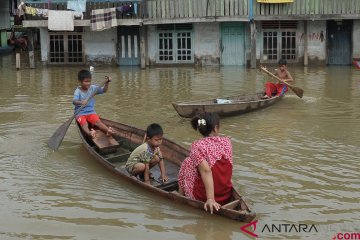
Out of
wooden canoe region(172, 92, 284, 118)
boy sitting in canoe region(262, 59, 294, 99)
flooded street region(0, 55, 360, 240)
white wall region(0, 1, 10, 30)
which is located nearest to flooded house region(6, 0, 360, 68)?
flooded street region(0, 55, 360, 240)

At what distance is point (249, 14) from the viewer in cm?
2136

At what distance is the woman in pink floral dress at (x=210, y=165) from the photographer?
5.17m

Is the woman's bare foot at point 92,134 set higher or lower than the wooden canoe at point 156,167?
higher

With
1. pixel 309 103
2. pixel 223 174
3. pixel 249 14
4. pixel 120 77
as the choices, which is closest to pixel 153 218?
pixel 223 174

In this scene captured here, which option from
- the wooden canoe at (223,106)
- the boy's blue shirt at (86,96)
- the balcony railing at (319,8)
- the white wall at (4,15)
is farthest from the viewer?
the white wall at (4,15)

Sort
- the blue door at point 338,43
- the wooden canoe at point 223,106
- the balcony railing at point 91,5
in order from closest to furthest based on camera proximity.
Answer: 1. the wooden canoe at point 223,106
2. the balcony railing at point 91,5
3. the blue door at point 338,43

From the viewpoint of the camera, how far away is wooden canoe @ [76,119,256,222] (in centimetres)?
524

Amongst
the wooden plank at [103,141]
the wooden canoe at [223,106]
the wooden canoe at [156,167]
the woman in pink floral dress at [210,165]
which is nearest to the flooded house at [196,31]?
the wooden canoe at [223,106]

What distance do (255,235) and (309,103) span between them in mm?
8361

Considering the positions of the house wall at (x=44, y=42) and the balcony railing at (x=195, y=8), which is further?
the house wall at (x=44, y=42)

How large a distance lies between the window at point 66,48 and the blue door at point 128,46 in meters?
1.77

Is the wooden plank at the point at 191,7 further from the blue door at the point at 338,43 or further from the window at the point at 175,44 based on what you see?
the blue door at the point at 338,43

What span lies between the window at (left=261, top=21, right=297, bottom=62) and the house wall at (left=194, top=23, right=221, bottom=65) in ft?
6.66

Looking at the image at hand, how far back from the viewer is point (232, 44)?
75.4 ft
